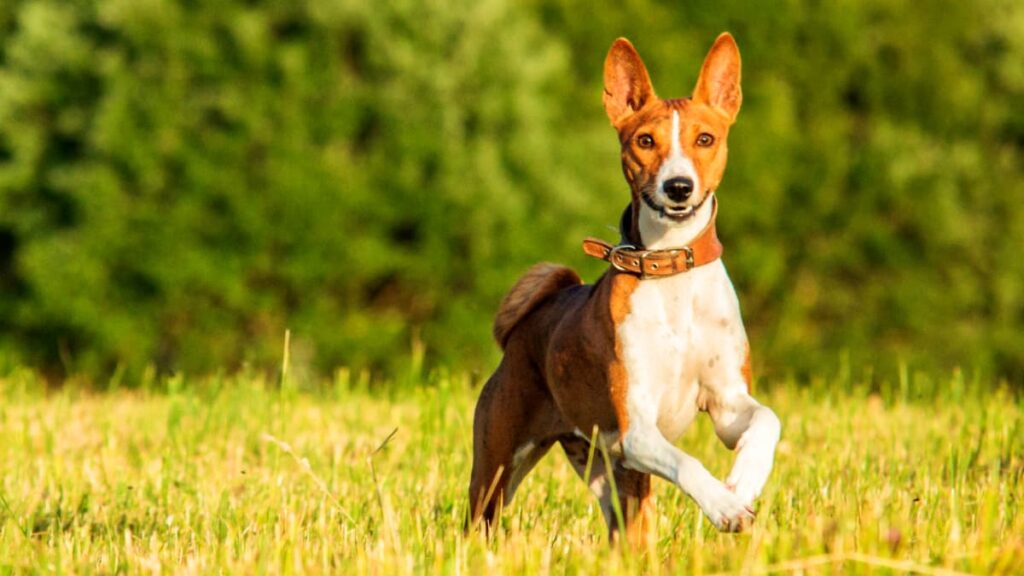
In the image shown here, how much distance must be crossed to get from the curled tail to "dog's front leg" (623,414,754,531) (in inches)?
35.4

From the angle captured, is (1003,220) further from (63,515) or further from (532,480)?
(63,515)

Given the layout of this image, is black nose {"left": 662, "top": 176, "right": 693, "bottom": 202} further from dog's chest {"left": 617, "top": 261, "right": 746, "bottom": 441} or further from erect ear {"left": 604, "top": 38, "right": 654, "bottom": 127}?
erect ear {"left": 604, "top": 38, "right": 654, "bottom": 127}

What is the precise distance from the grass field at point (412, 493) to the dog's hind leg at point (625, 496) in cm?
10

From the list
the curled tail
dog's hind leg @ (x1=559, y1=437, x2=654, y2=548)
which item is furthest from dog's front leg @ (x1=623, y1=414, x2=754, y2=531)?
the curled tail

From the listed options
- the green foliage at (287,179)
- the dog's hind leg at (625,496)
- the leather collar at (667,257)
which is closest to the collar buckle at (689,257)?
the leather collar at (667,257)

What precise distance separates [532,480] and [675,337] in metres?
1.90

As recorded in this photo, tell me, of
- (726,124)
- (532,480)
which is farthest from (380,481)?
(726,124)

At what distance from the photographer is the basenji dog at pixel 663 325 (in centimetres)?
412

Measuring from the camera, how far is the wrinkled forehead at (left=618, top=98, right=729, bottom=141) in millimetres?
4230

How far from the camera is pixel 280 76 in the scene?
59.5ft

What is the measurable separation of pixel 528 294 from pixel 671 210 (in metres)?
0.98

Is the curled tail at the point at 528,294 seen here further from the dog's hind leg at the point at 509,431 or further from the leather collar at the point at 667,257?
the leather collar at the point at 667,257

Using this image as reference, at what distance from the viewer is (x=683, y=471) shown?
3.95m

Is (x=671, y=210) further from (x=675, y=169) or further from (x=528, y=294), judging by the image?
(x=528, y=294)
